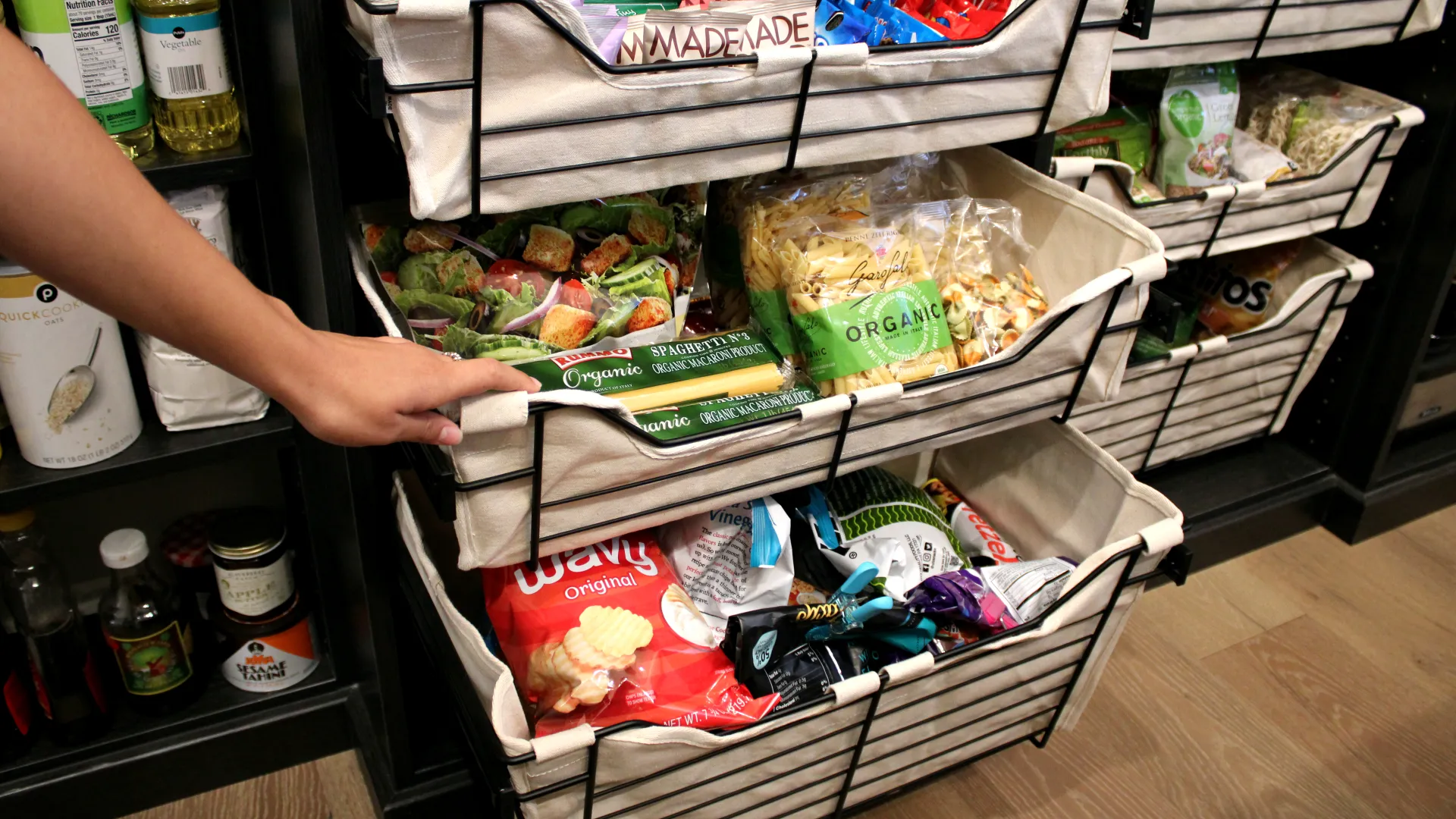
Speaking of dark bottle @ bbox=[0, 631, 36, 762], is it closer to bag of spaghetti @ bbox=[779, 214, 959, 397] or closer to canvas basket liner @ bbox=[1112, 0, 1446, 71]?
bag of spaghetti @ bbox=[779, 214, 959, 397]

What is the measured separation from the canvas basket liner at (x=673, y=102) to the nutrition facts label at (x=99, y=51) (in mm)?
278

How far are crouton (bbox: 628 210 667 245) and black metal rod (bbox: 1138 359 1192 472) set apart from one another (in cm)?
89

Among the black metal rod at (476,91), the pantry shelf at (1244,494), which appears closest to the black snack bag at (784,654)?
the black metal rod at (476,91)

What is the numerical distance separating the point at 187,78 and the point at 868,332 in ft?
2.06

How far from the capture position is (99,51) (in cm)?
86

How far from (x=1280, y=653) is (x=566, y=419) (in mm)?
1371

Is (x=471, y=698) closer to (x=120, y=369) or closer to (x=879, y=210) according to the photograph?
(x=120, y=369)

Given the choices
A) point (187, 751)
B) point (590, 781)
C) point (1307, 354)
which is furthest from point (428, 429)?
point (1307, 354)

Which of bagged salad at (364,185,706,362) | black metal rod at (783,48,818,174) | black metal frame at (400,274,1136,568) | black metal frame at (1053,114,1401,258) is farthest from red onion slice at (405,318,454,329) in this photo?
black metal frame at (1053,114,1401,258)

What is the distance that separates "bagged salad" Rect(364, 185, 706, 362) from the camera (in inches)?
35.4

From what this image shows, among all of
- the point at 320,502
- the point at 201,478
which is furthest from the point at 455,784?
the point at 201,478

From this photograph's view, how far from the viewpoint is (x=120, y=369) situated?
1019 millimetres

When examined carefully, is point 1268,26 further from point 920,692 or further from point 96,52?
point 96,52

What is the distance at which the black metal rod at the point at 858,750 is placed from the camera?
968 mm
